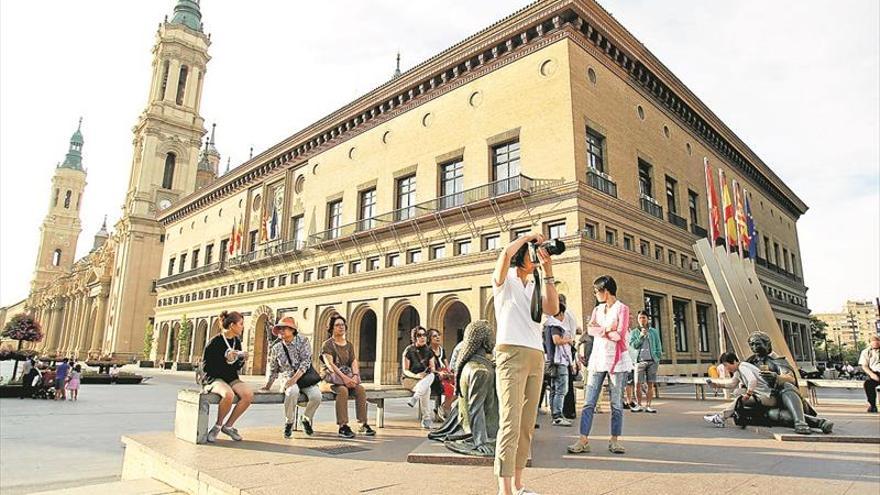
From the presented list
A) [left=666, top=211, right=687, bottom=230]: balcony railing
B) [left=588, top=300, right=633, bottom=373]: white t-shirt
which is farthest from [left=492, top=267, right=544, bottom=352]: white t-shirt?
[left=666, top=211, right=687, bottom=230]: balcony railing

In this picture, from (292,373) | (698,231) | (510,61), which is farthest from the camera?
(698,231)

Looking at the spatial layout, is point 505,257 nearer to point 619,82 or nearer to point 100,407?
point 100,407

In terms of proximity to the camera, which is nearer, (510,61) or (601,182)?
(601,182)

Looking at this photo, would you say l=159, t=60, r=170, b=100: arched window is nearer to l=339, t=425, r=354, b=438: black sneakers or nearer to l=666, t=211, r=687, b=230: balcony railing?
l=666, t=211, r=687, b=230: balcony railing

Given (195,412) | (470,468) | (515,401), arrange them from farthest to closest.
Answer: (195,412) → (470,468) → (515,401)

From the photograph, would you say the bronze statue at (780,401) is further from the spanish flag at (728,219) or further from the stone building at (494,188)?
the spanish flag at (728,219)

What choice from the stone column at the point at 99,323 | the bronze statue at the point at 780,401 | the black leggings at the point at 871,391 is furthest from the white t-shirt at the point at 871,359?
the stone column at the point at 99,323

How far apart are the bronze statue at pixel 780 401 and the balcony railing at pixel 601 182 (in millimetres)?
12798

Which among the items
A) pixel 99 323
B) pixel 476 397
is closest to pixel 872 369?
pixel 476 397

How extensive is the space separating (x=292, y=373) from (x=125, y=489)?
254cm

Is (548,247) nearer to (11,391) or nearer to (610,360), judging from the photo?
(610,360)

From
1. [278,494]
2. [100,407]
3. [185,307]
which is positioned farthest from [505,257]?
[185,307]

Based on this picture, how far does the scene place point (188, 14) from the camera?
198 ft

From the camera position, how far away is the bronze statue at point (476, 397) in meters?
4.85
